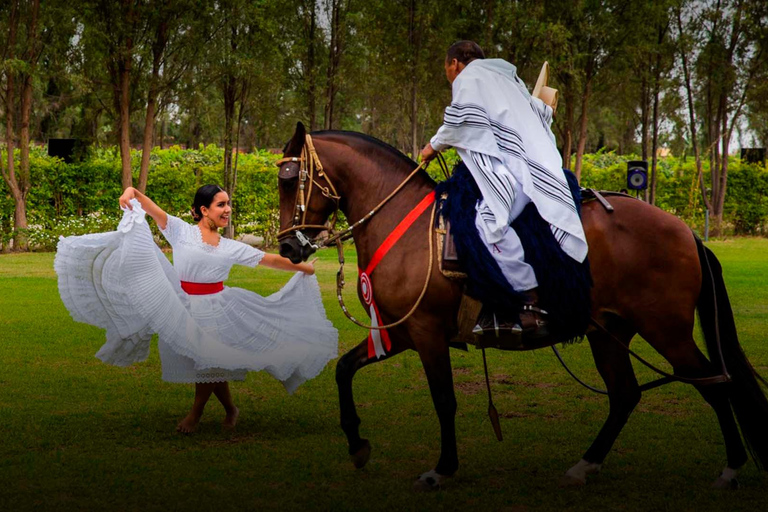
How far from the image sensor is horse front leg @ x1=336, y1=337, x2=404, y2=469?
19.1ft

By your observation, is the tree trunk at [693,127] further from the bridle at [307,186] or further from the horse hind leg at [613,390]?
the bridle at [307,186]

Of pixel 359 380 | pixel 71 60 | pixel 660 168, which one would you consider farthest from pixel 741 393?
pixel 660 168

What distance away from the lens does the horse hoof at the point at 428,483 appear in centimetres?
543

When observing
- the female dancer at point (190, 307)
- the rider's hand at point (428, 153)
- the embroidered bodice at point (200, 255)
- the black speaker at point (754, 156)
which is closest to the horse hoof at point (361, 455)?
the female dancer at point (190, 307)

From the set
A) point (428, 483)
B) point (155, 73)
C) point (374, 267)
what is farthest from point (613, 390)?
point (155, 73)

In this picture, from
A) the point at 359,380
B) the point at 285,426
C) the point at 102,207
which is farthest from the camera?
the point at 102,207

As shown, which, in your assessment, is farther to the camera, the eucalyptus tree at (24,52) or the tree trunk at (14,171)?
the tree trunk at (14,171)

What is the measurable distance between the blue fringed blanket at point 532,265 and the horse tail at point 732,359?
856 mm

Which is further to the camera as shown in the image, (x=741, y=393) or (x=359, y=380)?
(x=359, y=380)

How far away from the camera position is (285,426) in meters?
7.02

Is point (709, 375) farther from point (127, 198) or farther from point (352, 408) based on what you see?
point (127, 198)

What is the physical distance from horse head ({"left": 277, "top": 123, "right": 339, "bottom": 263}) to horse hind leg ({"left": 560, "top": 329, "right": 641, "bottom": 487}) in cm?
194

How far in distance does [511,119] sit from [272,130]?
2031 cm

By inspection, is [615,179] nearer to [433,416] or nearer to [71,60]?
[71,60]
